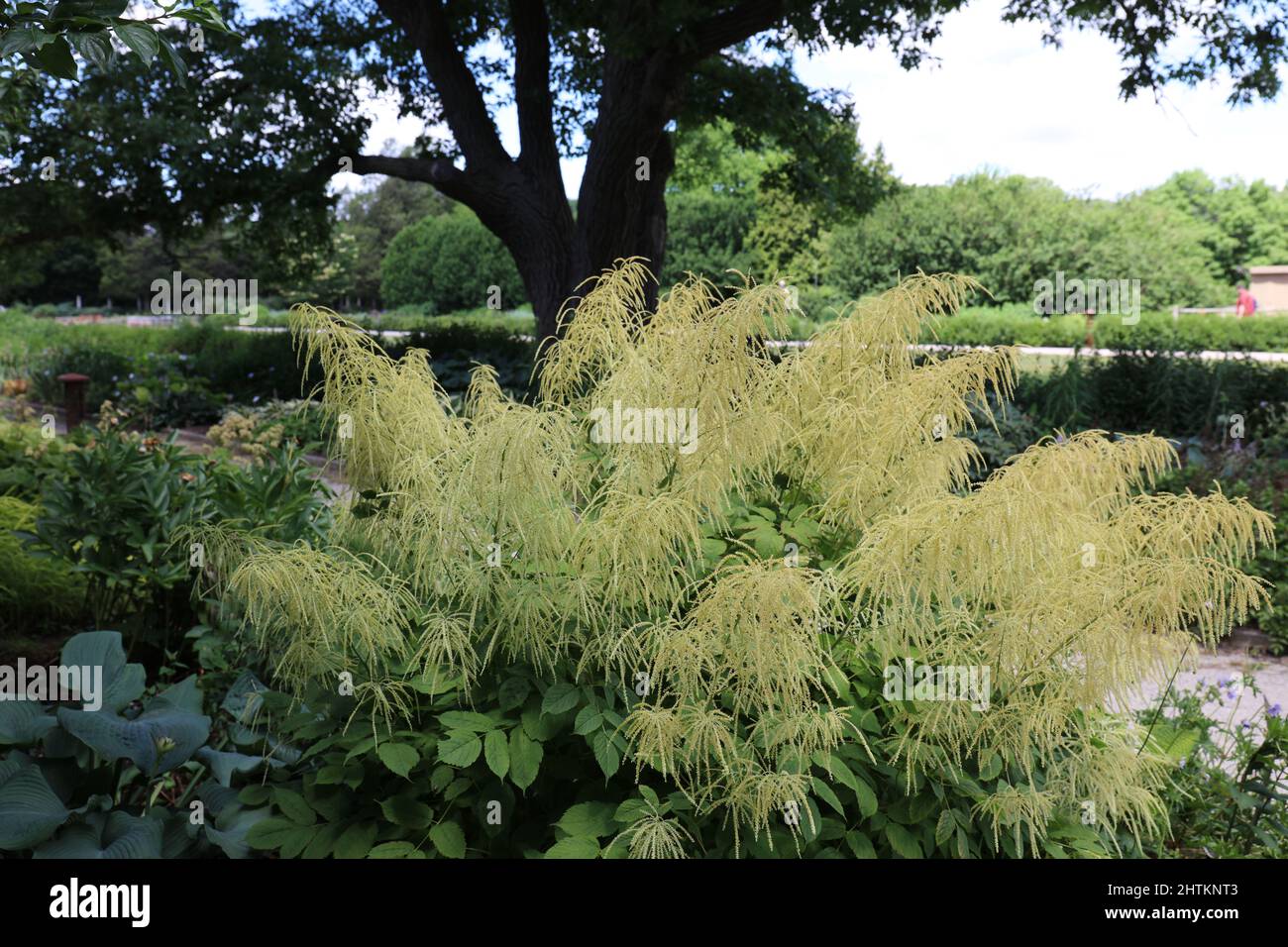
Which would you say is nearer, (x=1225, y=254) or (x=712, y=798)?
(x=712, y=798)

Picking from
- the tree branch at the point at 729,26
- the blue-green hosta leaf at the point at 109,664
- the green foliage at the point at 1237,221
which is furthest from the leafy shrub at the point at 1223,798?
the green foliage at the point at 1237,221

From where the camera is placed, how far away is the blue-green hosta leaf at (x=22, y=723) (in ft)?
9.06

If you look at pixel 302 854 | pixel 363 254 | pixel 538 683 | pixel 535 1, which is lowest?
pixel 302 854

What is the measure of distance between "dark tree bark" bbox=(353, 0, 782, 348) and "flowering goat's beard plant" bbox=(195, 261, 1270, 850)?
7046 millimetres

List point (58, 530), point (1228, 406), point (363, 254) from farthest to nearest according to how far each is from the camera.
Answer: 1. point (363, 254)
2. point (1228, 406)
3. point (58, 530)

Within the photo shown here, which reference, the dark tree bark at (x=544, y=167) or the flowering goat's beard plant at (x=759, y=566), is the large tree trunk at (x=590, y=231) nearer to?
the dark tree bark at (x=544, y=167)

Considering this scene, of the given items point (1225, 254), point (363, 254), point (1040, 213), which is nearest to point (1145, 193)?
point (1225, 254)

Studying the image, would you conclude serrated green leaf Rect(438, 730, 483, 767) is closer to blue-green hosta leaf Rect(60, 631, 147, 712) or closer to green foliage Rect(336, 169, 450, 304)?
blue-green hosta leaf Rect(60, 631, 147, 712)

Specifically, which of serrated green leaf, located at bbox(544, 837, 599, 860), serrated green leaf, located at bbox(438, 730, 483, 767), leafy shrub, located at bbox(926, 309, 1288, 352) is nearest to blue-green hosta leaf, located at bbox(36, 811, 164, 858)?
serrated green leaf, located at bbox(438, 730, 483, 767)

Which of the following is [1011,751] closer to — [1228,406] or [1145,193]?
[1228,406]

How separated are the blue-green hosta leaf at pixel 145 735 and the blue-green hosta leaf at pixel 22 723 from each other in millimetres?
114

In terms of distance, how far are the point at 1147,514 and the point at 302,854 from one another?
2.31m

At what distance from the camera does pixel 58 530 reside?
13.4ft

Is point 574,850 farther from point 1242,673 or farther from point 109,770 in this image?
point 1242,673
